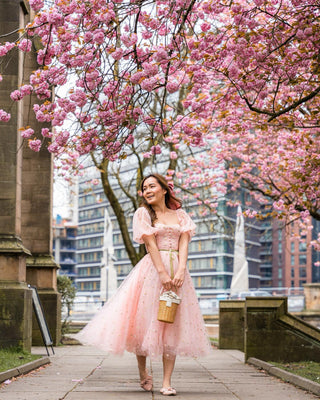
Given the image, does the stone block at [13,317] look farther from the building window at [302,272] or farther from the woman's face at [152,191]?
the building window at [302,272]

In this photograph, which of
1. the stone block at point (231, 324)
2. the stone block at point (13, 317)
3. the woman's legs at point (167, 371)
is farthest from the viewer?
the stone block at point (231, 324)

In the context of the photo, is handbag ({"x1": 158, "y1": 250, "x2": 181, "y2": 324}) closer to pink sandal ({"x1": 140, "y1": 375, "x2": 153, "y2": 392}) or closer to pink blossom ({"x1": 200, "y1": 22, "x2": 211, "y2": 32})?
pink sandal ({"x1": 140, "y1": 375, "x2": 153, "y2": 392})

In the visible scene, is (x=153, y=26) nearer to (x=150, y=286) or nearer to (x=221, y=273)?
(x=150, y=286)

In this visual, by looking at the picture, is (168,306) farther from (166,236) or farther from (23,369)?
(23,369)

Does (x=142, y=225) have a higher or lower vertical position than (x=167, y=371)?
higher

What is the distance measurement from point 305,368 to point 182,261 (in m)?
4.11

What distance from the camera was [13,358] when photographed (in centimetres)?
1123

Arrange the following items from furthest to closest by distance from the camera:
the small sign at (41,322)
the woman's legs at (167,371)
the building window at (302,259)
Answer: the building window at (302,259) < the small sign at (41,322) < the woman's legs at (167,371)

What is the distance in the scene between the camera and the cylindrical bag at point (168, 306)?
723cm

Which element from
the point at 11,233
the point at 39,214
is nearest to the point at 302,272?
the point at 39,214

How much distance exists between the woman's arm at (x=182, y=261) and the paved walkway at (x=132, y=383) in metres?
1.13

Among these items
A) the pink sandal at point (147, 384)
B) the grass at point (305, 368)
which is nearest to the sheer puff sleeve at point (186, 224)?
the pink sandal at point (147, 384)

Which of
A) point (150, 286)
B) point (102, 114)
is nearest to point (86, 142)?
point (102, 114)

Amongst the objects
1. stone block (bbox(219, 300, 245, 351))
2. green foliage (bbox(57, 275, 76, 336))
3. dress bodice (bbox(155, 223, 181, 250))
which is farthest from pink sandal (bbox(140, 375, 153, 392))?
green foliage (bbox(57, 275, 76, 336))
